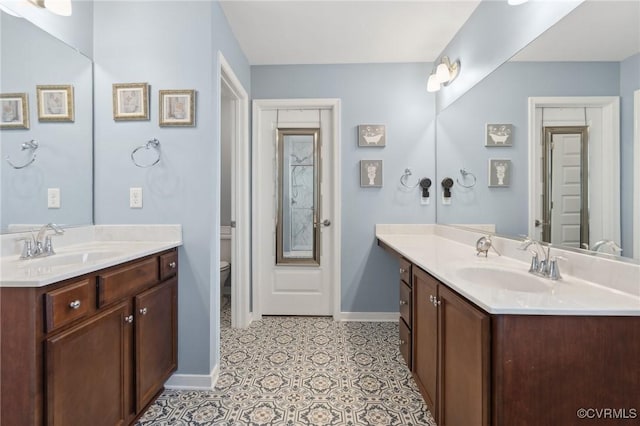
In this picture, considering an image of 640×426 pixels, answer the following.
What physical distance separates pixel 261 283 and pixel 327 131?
1.69 m

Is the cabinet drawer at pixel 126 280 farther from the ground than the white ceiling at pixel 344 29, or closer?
closer

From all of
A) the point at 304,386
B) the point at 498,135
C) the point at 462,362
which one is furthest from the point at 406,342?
the point at 498,135

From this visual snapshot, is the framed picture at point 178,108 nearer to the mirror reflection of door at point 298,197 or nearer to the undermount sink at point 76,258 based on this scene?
the undermount sink at point 76,258

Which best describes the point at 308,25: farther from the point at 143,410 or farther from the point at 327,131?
the point at 143,410

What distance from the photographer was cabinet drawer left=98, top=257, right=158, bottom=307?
1222 mm

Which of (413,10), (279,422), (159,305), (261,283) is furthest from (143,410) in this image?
(413,10)

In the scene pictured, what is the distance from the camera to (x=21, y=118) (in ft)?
4.68

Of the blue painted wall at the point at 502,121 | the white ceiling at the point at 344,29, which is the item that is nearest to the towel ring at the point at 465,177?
the blue painted wall at the point at 502,121

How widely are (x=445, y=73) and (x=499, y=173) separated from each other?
1.03 meters

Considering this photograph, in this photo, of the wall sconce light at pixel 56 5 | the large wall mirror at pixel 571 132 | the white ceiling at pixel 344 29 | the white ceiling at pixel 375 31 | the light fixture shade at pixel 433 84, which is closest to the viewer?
the large wall mirror at pixel 571 132

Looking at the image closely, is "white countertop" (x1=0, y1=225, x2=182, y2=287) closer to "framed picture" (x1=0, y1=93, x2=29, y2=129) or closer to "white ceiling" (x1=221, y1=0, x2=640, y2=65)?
"framed picture" (x1=0, y1=93, x2=29, y2=129)

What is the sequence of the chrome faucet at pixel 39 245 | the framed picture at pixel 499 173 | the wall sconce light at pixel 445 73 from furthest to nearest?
the wall sconce light at pixel 445 73
the framed picture at pixel 499 173
the chrome faucet at pixel 39 245

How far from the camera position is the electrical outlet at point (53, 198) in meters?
1.57

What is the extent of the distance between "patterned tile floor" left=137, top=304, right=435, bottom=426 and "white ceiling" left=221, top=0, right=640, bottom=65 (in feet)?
6.36
